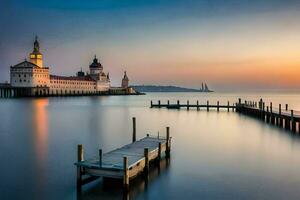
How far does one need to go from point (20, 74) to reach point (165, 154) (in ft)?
369

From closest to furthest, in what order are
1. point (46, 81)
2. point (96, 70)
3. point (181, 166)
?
point (181, 166) < point (46, 81) < point (96, 70)

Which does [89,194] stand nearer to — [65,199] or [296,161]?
[65,199]

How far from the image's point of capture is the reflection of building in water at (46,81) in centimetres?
12294

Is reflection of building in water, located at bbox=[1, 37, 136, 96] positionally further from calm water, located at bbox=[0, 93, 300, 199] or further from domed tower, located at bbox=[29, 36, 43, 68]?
calm water, located at bbox=[0, 93, 300, 199]

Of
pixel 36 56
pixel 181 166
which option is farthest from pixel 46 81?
pixel 181 166

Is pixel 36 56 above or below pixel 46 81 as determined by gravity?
above

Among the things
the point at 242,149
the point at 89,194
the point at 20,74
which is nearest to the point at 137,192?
the point at 89,194

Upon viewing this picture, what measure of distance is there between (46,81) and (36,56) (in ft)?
56.2

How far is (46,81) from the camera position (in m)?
130

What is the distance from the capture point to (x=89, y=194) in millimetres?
13453

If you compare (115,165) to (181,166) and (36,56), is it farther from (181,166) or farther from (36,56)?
(36,56)

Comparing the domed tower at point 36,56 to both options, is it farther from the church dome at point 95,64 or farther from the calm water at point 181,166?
the calm water at point 181,166

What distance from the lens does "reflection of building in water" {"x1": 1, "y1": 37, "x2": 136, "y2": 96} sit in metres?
123

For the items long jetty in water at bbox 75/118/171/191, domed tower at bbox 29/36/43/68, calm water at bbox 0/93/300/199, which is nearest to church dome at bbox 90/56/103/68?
domed tower at bbox 29/36/43/68
